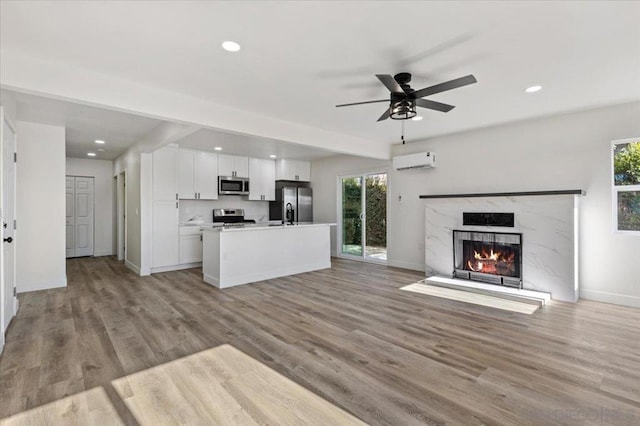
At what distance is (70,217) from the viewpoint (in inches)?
309

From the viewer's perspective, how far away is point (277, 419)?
6.04ft

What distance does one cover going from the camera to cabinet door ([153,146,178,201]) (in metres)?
6.06

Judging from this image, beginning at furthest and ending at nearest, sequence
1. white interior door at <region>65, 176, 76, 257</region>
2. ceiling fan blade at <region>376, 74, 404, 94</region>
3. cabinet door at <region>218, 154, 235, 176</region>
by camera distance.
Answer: white interior door at <region>65, 176, 76, 257</region>, cabinet door at <region>218, 154, 235, 176</region>, ceiling fan blade at <region>376, 74, 404, 94</region>

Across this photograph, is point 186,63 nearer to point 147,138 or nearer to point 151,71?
point 151,71

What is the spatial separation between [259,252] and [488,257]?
148 inches

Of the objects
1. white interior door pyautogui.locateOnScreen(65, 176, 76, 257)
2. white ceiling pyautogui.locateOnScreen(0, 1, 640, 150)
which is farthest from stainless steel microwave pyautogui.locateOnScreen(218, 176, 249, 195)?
white interior door pyautogui.locateOnScreen(65, 176, 76, 257)

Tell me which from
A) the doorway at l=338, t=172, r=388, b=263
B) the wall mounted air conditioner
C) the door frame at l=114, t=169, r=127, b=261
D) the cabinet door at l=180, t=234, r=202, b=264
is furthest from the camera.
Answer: the door frame at l=114, t=169, r=127, b=261

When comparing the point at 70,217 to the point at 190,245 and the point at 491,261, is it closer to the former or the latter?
the point at 190,245

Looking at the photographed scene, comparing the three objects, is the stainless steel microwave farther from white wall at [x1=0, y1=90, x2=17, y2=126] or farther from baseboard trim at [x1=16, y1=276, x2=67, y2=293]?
white wall at [x1=0, y1=90, x2=17, y2=126]

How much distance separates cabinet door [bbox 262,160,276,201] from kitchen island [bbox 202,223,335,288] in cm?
216

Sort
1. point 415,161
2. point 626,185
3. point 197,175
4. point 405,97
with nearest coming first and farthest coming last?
1. point 405,97
2. point 626,185
3. point 415,161
4. point 197,175

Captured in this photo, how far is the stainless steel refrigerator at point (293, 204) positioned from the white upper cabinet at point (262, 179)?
204 mm

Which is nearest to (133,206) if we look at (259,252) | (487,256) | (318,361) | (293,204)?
(259,252)

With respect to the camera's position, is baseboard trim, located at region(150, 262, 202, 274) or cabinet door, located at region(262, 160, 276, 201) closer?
baseboard trim, located at region(150, 262, 202, 274)
